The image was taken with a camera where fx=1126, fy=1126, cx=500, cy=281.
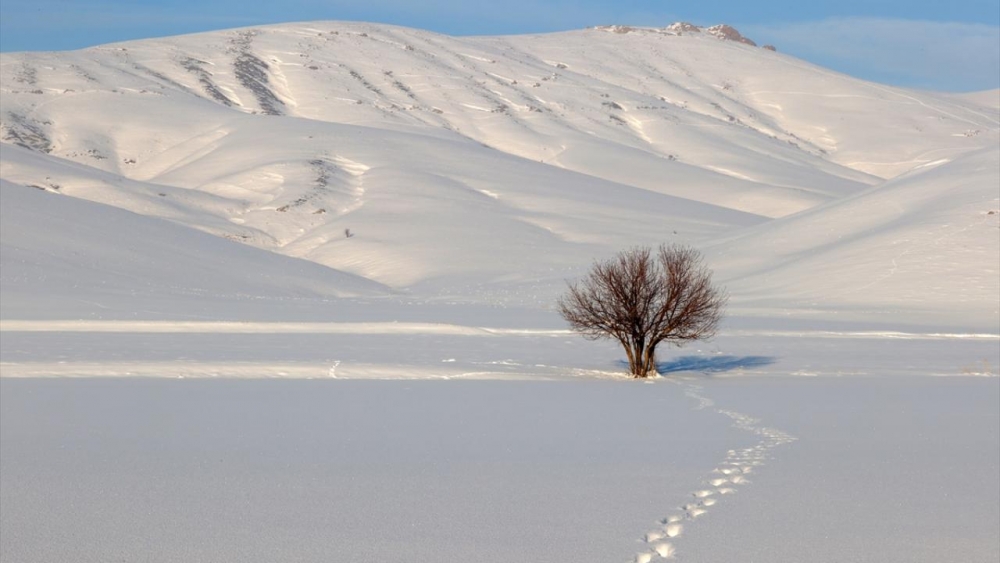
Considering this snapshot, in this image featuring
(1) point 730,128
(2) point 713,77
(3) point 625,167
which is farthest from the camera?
(2) point 713,77

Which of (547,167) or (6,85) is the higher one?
(6,85)

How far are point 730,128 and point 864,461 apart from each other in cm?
10382

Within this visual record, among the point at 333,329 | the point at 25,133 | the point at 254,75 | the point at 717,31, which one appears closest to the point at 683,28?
the point at 717,31

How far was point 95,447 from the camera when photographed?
12.9 metres

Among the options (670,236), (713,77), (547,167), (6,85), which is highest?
(713,77)

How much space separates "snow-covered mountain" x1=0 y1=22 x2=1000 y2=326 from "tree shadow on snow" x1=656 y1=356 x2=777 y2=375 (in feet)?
42.0

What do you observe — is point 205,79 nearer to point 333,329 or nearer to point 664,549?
point 333,329

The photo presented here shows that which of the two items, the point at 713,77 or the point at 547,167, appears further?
the point at 713,77

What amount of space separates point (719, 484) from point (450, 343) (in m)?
16.6

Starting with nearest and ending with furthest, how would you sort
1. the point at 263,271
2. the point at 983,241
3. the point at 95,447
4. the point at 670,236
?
the point at 95,447 → the point at 983,241 → the point at 263,271 → the point at 670,236

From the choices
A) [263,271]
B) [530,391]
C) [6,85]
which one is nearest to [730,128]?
[6,85]

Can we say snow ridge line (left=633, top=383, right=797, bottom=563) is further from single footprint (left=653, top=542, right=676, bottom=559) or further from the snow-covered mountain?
the snow-covered mountain

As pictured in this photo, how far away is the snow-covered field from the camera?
9.93 metres

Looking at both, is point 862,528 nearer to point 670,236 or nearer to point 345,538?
point 345,538
